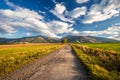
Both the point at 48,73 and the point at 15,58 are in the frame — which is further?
the point at 15,58

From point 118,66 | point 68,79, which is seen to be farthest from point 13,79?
point 118,66

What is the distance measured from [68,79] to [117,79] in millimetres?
3445

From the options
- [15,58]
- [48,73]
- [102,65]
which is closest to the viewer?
[48,73]

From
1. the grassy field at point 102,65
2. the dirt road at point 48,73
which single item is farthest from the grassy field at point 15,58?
the grassy field at point 102,65

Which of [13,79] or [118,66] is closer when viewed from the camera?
[13,79]

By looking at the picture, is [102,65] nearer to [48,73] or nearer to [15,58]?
[48,73]

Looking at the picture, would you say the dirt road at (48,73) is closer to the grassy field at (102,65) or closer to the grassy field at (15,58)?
the grassy field at (102,65)

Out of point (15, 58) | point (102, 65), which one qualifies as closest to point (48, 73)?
point (102, 65)

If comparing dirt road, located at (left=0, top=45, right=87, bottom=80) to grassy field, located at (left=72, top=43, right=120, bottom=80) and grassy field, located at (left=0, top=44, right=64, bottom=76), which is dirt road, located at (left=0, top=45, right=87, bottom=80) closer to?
grassy field, located at (left=72, top=43, right=120, bottom=80)

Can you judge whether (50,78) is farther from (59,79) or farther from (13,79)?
(13,79)

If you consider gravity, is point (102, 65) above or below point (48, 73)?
below

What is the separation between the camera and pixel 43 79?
9.70m

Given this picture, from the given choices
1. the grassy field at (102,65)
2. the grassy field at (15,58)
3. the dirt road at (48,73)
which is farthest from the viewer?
the grassy field at (15,58)

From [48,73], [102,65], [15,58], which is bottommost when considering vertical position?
[102,65]
